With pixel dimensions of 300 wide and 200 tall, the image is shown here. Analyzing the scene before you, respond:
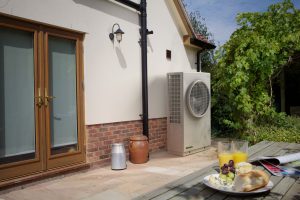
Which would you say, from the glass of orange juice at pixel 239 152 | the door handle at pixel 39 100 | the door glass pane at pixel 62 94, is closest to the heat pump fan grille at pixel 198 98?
the door glass pane at pixel 62 94

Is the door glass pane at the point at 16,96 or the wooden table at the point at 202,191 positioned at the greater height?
the door glass pane at the point at 16,96

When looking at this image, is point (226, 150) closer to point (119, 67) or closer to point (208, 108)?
point (119, 67)

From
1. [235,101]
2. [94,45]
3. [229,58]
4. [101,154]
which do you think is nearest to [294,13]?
[229,58]

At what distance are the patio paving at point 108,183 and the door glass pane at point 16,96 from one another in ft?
1.51

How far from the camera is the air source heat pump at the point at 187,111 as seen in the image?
609 centimetres

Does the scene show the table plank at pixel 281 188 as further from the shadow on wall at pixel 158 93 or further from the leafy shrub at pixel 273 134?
the shadow on wall at pixel 158 93

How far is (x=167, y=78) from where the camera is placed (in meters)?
6.46

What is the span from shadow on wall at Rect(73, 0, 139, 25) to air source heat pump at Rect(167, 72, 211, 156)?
134 centimetres

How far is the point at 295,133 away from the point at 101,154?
398 centimetres

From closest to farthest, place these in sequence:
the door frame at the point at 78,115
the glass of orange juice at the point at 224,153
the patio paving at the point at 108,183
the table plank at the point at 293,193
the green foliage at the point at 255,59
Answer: the table plank at the point at 293,193 < the glass of orange juice at the point at 224,153 < the patio paving at the point at 108,183 < the door frame at the point at 78,115 < the green foliage at the point at 255,59

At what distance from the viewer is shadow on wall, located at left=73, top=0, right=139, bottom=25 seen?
501 centimetres

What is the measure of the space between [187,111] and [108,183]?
8.03 ft

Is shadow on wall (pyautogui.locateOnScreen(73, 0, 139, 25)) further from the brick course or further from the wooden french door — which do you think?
the brick course

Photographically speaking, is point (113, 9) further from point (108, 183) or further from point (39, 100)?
point (108, 183)
